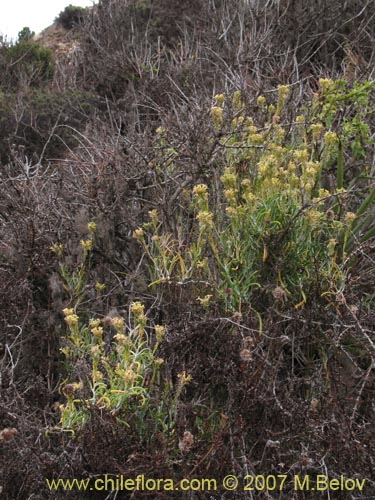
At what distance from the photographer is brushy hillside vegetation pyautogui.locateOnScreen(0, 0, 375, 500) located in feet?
7.38

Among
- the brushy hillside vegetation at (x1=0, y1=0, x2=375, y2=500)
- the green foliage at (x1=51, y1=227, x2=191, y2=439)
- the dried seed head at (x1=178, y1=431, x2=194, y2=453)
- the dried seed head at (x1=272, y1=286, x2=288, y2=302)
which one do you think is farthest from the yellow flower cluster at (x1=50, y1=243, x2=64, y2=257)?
the dried seed head at (x1=178, y1=431, x2=194, y2=453)

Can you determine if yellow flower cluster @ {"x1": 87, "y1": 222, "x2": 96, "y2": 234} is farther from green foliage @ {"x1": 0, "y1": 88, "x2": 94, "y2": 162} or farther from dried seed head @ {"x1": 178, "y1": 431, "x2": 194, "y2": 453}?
green foliage @ {"x1": 0, "y1": 88, "x2": 94, "y2": 162}

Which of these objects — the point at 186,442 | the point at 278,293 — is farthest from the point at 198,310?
the point at 186,442

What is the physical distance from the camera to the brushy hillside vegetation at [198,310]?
225 cm

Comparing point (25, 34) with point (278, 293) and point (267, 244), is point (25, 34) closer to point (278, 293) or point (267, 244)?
point (267, 244)

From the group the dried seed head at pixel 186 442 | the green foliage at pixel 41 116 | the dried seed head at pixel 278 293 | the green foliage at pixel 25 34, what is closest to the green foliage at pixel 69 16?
the green foliage at pixel 25 34

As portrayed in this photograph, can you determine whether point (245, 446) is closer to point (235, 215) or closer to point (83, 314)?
point (235, 215)

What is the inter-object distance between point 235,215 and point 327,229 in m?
0.45

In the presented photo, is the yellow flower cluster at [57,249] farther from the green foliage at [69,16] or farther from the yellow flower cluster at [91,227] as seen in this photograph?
the green foliage at [69,16]

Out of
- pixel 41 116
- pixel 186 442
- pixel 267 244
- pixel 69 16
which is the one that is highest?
pixel 69 16

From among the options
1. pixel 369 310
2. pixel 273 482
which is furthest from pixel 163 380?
pixel 369 310

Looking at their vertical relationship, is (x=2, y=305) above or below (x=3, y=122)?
below

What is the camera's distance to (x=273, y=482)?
7.24ft

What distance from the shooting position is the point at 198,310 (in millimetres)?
2750
